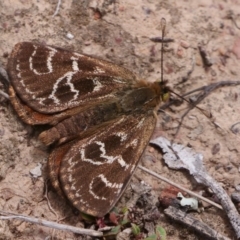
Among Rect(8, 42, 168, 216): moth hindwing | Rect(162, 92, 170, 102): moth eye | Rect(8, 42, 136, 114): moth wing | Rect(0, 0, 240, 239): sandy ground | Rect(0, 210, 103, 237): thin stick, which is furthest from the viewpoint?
Rect(162, 92, 170, 102): moth eye

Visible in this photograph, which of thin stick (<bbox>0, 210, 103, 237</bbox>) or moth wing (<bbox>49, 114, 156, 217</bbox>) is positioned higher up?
moth wing (<bbox>49, 114, 156, 217</bbox>)

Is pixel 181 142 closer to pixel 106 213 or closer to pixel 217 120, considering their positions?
pixel 217 120

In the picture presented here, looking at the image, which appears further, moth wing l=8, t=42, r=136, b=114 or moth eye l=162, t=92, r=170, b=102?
moth eye l=162, t=92, r=170, b=102

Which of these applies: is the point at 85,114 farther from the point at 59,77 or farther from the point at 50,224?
the point at 50,224

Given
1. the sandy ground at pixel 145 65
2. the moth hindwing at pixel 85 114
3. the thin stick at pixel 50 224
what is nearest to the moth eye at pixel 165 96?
the moth hindwing at pixel 85 114

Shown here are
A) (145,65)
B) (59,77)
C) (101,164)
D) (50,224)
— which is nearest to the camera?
(50,224)

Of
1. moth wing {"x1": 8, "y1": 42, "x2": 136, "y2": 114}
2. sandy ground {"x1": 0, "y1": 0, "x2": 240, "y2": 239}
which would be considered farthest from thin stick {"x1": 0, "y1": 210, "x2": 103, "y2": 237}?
moth wing {"x1": 8, "y1": 42, "x2": 136, "y2": 114}

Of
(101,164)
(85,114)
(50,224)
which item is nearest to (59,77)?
(85,114)

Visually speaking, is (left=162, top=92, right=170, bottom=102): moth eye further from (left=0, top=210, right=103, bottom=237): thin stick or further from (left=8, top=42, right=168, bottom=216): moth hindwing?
(left=0, top=210, right=103, bottom=237): thin stick
